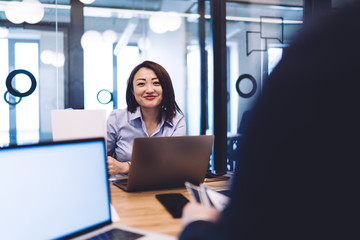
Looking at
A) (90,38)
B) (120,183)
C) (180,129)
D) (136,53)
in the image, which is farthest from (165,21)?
(120,183)

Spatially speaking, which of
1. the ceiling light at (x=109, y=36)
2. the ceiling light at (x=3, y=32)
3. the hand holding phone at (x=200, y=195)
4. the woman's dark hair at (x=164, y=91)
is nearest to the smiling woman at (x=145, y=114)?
the woman's dark hair at (x=164, y=91)

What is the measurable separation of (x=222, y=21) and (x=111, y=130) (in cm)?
227

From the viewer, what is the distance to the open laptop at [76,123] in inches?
62.2

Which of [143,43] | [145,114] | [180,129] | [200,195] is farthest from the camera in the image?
[143,43]

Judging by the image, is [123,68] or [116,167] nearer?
[116,167]

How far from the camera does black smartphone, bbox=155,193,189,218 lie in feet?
3.81

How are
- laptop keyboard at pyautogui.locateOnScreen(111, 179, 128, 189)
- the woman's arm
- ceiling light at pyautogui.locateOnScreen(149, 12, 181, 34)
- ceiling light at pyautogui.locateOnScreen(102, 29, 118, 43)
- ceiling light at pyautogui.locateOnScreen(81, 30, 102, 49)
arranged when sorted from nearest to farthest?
laptop keyboard at pyautogui.locateOnScreen(111, 179, 128, 189), the woman's arm, ceiling light at pyautogui.locateOnScreen(81, 30, 102, 49), ceiling light at pyautogui.locateOnScreen(102, 29, 118, 43), ceiling light at pyautogui.locateOnScreen(149, 12, 181, 34)

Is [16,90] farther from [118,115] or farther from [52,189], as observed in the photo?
[52,189]

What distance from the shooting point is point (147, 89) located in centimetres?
246

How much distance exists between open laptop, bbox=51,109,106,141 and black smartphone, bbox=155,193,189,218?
515 millimetres

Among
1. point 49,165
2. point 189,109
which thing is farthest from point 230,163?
point 49,165

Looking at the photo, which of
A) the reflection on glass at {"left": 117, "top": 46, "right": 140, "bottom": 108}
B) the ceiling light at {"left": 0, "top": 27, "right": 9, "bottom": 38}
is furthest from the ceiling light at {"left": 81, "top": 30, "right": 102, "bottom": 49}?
the ceiling light at {"left": 0, "top": 27, "right": 9, "bottom": 38}

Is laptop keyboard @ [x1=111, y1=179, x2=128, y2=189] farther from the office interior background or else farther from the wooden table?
the office interior background

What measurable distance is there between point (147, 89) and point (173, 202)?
1.34 metres
